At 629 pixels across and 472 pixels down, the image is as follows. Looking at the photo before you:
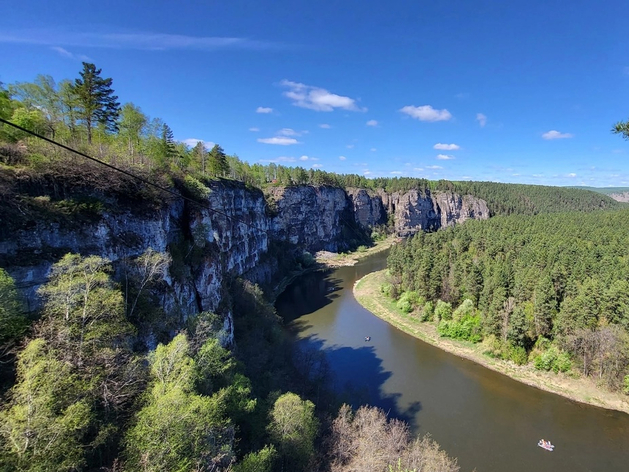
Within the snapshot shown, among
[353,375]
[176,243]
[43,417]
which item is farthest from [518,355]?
[43,417]

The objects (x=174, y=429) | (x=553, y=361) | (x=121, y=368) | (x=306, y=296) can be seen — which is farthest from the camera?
(x=306, y=296)

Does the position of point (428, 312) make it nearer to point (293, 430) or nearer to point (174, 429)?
point (293, 430)

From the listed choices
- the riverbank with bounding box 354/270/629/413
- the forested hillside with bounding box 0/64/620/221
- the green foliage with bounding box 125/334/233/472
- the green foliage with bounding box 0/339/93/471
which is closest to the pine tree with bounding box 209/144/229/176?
the forested hillside with bounding box 0/64/620/221

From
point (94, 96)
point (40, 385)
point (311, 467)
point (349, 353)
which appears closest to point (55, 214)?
point (40, 385)

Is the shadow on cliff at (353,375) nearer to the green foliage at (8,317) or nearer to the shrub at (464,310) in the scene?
the shrub at (464,310)

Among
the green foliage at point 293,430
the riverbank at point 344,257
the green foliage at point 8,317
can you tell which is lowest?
the riverbank at point 344,257

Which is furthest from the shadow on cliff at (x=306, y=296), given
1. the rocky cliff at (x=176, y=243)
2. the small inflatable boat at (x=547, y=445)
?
the small inflatable boat at (x=547, y=445)

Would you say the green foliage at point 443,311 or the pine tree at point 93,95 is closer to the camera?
the pine tree at point 93,95
